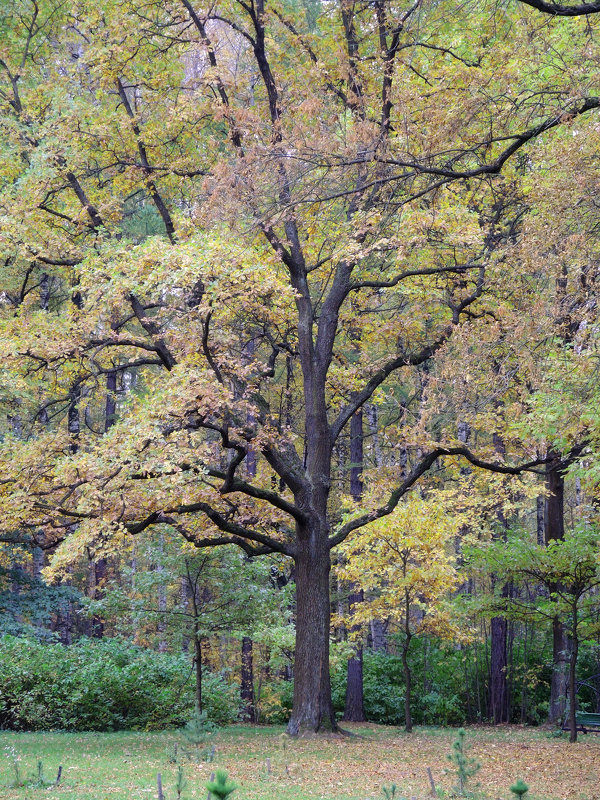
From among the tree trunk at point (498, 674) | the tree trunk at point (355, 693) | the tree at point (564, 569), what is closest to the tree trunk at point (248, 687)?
the tree trunk at point (355, 693)

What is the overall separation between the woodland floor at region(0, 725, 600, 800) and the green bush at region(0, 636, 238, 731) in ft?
3.05

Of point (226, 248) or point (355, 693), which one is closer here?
point (226, 248)

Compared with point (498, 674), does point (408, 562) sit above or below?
above

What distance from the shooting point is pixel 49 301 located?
20266 millimetres

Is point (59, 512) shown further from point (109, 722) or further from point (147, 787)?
point (109, 722)

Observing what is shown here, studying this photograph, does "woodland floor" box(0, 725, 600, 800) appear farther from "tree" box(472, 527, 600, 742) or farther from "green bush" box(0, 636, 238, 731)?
"tree" box(472, 527, 600, 742)

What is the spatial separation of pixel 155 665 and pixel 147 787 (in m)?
7.03

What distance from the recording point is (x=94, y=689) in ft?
42.7

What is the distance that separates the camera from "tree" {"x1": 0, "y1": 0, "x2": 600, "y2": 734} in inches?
367

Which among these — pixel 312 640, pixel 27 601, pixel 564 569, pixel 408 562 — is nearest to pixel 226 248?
pixel 312 640

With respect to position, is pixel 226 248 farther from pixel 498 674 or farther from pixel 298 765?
pixel 498 674

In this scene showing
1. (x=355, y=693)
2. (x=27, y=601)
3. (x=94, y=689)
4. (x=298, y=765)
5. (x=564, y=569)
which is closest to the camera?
(x=298, y=765)

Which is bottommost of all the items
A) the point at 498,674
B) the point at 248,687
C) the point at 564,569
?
the point at 248,687

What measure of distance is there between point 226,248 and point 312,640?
5940 mm
